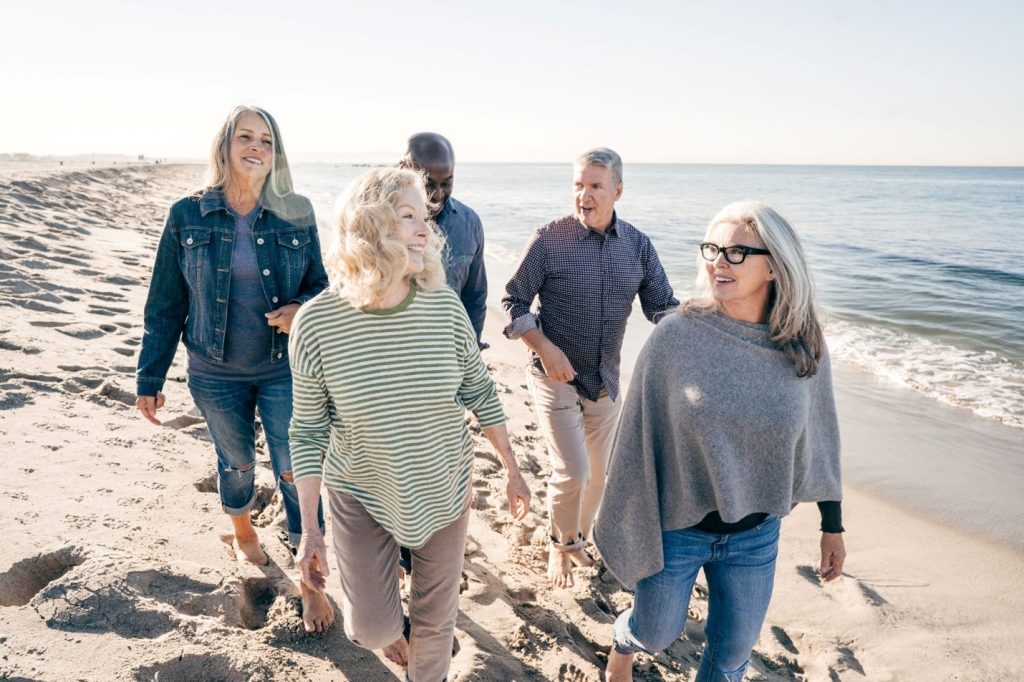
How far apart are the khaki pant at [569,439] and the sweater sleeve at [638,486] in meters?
1.10

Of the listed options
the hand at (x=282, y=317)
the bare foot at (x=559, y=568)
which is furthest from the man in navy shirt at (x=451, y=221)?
the bare foot at (x=559, y=568)

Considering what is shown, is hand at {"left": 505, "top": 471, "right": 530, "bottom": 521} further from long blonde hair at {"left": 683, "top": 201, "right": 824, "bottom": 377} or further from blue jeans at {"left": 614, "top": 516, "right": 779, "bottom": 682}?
long blonde hair at {"left": 683, "top": 201, "right": 824, "bottom": 377}

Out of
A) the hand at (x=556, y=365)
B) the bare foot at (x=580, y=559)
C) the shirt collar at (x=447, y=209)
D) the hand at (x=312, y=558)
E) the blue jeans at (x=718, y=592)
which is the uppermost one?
the shirt collar at (x=447, y=209)

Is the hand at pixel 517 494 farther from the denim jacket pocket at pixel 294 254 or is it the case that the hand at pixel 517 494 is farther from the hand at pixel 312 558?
the denim jacket pocket at pixel 294 254

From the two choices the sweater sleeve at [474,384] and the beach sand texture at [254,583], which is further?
the beach sand texture at [254,583]

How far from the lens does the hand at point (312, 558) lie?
200 centimetres

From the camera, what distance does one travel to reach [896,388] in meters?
7.25

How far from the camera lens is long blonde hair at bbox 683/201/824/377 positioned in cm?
213

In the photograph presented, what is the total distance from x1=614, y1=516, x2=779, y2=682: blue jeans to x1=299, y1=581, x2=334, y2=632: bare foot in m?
1.22

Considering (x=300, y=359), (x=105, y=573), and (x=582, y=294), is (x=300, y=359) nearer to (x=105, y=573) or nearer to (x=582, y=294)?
(x=105, y=573)

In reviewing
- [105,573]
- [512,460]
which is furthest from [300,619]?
[512,460]

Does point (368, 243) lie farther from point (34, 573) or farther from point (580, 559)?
point (580, 559)

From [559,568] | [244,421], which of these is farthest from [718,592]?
[244,421]

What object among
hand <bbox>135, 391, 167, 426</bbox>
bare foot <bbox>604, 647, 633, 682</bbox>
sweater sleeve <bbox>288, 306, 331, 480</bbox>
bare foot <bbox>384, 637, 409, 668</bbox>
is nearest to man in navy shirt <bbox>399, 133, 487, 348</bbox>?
sweater sleeve <bbox>288, 306, 331, 480</bbox>
